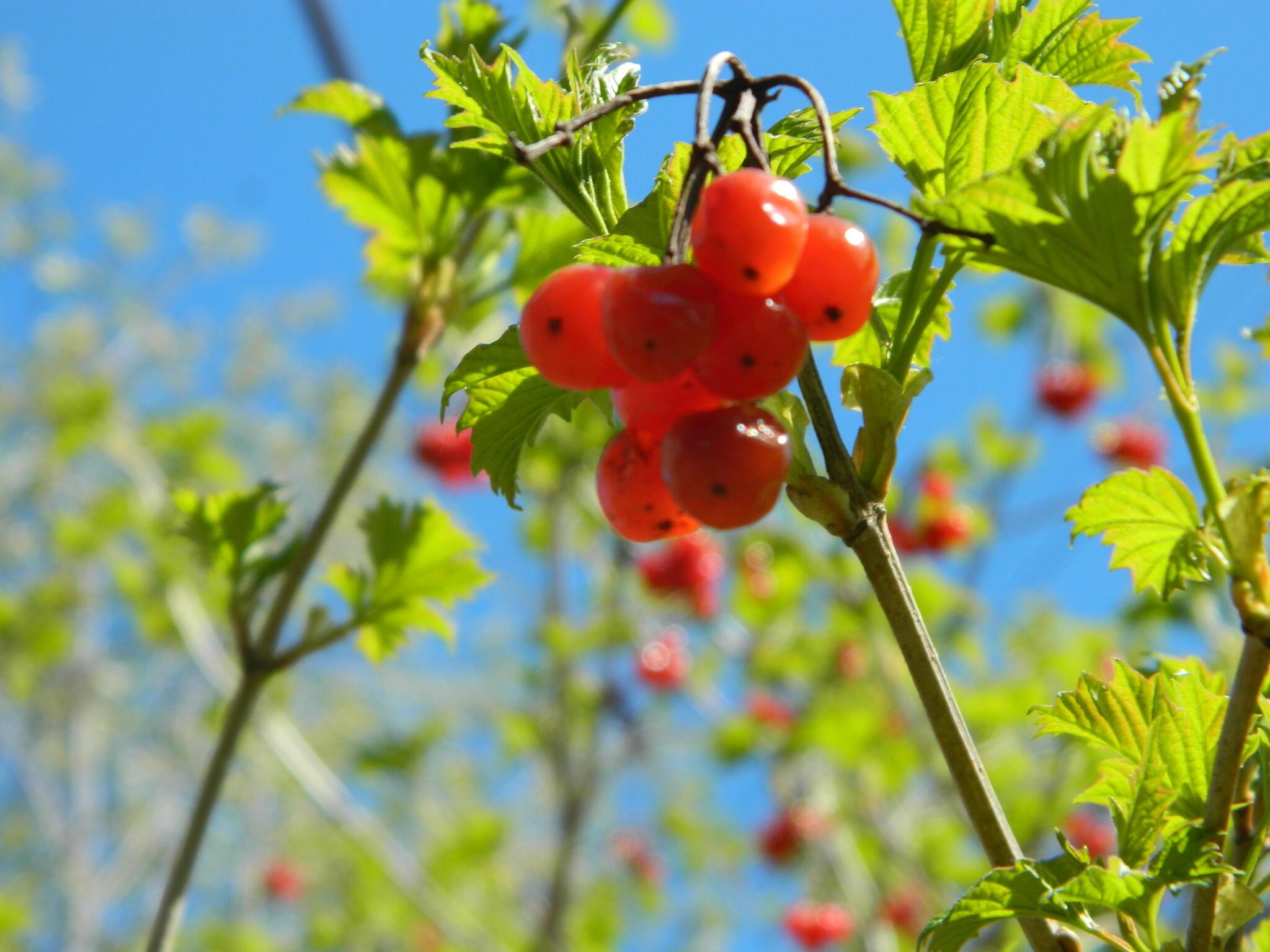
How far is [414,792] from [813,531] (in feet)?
9.05

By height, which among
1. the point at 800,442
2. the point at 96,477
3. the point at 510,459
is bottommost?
the point at 800,442

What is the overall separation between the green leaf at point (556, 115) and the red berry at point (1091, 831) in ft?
11.2

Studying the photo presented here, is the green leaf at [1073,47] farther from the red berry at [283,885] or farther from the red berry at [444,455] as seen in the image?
the red berry at [283,885]

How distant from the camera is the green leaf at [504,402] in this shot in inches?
38.6

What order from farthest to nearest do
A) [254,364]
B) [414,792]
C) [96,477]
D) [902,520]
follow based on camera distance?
1. [254,364]
2. [96,477]
3. [414,792]
4. [902,520]

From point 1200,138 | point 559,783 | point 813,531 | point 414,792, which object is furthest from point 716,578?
point 1200,138

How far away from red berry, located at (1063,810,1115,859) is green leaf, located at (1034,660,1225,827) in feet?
10.1

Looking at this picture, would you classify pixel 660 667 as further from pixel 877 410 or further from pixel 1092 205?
pixel 1092 205

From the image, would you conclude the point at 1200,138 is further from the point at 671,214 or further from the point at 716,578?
the point at 716,578

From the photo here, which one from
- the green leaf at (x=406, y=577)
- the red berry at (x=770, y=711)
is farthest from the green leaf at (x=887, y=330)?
the red berry at (x=770, y=711)

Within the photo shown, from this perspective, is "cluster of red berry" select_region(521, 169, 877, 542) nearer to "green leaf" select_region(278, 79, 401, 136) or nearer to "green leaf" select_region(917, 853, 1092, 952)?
"green leaf" select_region(917, 853, 1092, 952)

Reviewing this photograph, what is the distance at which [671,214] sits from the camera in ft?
2.98

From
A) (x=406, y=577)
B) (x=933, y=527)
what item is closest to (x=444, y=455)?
(x=933, y=527)

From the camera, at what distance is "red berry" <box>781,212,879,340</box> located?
80 cm
